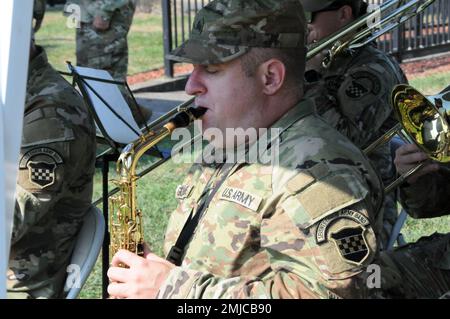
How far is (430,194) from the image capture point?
12.1 feet

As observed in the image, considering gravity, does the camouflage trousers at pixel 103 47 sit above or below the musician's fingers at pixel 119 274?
above

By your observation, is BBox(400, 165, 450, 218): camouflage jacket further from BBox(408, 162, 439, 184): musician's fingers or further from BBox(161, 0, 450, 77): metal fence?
BBox(161, 0, 450, 77): metal fence

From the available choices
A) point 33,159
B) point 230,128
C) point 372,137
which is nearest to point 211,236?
point 230,128

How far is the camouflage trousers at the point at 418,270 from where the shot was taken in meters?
3.31

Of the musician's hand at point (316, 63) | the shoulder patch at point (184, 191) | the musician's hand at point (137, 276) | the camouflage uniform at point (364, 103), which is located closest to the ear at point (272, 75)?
the shoulder patch at point (184, 191)

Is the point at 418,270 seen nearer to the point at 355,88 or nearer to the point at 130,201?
the point at 130,201

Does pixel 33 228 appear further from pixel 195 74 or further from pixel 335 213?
pixel 335 213

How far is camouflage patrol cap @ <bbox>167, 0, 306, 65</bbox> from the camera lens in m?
2.82

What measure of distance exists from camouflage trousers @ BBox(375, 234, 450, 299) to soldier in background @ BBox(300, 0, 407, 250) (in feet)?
2.29

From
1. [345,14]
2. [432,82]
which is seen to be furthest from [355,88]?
[432,82]

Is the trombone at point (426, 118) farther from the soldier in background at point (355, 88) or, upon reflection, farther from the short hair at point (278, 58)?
the soldier in background at point (355, 88)

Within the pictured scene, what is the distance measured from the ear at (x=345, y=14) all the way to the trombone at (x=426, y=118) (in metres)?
1.40

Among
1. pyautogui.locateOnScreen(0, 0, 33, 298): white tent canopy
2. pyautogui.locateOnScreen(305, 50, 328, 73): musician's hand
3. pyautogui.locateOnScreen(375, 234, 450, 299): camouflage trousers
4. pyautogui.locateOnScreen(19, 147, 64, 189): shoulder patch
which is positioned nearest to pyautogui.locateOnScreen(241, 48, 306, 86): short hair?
pyautogui.locateOnScreen(0, 0, 33, 298): white tent canopy
